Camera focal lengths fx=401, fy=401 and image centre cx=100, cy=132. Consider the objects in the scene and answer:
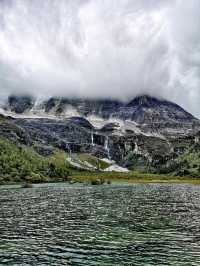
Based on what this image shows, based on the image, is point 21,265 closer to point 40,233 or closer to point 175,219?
point 40,233

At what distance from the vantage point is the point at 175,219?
70.5 metres

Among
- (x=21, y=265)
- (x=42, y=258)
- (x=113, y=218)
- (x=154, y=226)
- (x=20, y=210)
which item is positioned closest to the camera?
(x=21, y=265)

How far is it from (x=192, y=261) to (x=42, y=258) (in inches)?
610

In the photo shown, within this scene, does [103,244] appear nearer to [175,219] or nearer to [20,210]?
[175,219]

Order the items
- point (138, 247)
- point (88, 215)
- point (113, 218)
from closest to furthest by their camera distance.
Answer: point (138, 247) → point (113, 218) → point (88, 215)

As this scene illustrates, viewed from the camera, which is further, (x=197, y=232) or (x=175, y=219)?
(x=175, y=219)

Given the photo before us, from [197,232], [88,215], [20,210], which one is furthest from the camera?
[20,210]

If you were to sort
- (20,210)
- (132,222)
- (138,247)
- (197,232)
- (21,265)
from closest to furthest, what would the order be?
(21,265) → (138,247) → (197,232) → (132,222) → (20,210)

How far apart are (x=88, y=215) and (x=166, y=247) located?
3185 cm

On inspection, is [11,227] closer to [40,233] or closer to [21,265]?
[40,233]

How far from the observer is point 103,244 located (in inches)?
1933

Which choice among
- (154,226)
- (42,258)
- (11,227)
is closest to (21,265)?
(42,258)

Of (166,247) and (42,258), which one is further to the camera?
(166,247)

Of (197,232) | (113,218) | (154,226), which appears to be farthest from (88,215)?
(197,232)
